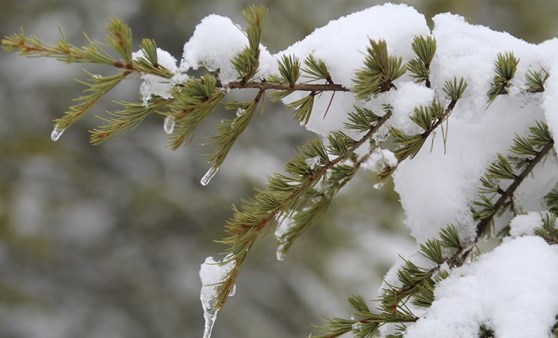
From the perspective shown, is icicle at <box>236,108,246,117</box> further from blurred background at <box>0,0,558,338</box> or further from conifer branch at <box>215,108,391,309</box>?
blurred background at <box>0,0,558,338</box>

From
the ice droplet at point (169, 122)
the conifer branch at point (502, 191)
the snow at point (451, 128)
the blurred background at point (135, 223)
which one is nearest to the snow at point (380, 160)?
the snow at point (451, 128)

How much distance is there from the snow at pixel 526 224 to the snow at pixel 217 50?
12.2 inches

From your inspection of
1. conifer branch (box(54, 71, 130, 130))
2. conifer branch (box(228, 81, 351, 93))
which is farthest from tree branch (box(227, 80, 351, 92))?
conifer branch (box(54, 71, 130, 130))

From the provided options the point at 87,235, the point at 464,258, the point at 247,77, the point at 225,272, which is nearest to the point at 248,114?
the point at 247,77

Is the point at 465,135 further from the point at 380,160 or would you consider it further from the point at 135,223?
the point at 135,223

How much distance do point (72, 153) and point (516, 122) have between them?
132 inches

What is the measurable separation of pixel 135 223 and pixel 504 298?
11.1 ft

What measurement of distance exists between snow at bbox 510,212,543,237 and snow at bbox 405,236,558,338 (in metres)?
0.04

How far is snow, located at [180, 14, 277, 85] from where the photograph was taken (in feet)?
2.08

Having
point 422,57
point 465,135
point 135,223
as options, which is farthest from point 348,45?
point 135,223

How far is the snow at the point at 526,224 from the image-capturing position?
64 centimetres

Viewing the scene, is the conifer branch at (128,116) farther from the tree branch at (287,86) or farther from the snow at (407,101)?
the snow at (407,101)

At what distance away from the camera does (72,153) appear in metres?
3.72

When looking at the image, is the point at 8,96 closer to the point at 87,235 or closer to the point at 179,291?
the point at 87,235
